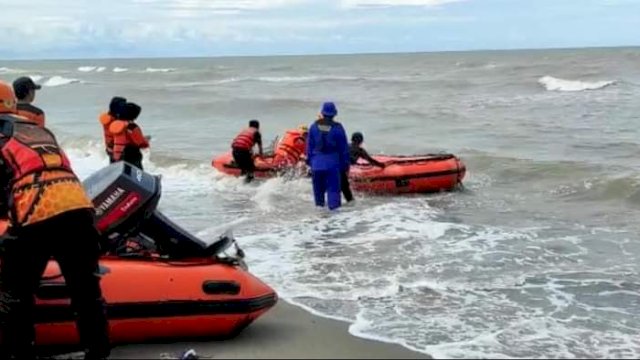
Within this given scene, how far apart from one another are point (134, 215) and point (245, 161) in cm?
871

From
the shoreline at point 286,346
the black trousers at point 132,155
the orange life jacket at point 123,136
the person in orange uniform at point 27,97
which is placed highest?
the person in orange uniform at point 27,97

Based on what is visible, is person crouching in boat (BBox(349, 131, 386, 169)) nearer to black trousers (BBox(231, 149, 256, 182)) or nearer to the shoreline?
black trousers (BBox(231, 149, 256, 182))

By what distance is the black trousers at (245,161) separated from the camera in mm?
13414

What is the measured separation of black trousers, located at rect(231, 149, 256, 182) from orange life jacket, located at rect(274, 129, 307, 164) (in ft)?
1.57

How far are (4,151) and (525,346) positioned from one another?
315cm

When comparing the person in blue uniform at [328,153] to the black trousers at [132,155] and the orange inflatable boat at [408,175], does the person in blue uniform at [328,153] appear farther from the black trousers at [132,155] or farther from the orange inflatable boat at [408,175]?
the black trousers at [132,155]

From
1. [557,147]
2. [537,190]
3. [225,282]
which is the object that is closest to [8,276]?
[225,282]

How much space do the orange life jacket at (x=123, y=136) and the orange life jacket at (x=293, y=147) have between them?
3924 millimetres

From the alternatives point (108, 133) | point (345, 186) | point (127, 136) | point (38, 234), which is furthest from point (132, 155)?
point (38, 234)

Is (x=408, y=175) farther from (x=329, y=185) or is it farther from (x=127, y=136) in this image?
(x=127, y=136)

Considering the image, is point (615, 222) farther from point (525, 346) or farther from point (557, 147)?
point (557, 147)

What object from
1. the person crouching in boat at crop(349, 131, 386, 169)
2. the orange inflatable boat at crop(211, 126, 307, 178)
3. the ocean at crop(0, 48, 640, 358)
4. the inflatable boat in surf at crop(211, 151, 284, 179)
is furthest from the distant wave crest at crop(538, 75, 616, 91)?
the person crouching in boat at crop(349, 131, 386, 169)

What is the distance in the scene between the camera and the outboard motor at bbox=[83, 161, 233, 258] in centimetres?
470

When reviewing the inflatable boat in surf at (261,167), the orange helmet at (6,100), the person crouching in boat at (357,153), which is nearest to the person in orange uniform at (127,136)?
the person crouching in boat at (357,153)
